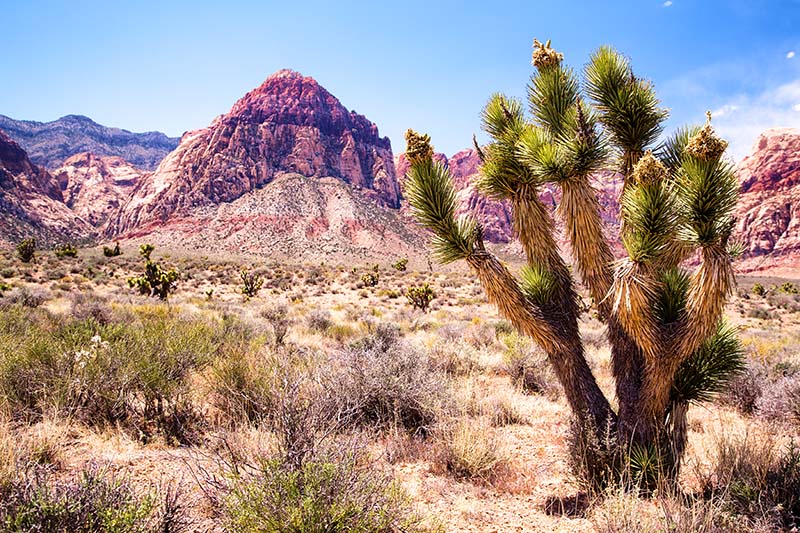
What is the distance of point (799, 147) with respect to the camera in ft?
215

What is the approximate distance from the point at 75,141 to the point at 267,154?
114 meters

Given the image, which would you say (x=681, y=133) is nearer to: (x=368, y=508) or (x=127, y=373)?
(x=368, y=508)

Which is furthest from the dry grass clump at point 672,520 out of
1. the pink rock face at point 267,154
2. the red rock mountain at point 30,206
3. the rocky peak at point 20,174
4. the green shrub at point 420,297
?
the rocky peak at point 20,174

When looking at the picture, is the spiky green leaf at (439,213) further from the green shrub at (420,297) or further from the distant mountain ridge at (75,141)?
the distant mountain ridge at (75,141)

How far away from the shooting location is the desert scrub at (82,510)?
2.16 meters

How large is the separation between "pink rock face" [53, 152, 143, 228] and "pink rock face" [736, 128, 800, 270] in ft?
409

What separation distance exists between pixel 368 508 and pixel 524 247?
10.1 feet

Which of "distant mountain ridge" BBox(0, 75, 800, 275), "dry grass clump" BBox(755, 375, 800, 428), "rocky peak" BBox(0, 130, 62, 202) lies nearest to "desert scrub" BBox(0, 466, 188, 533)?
"dry grass clump" BBox(755, 375, 800, 428)

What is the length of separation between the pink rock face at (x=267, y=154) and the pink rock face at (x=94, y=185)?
1841 centimetres

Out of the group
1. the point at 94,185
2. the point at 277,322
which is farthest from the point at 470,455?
the point at 94,185

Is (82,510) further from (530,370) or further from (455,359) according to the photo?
(530,370)

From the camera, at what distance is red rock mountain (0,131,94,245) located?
213 feet

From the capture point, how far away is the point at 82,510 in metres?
2.30

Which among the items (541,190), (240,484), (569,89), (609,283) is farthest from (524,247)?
(240,484)
